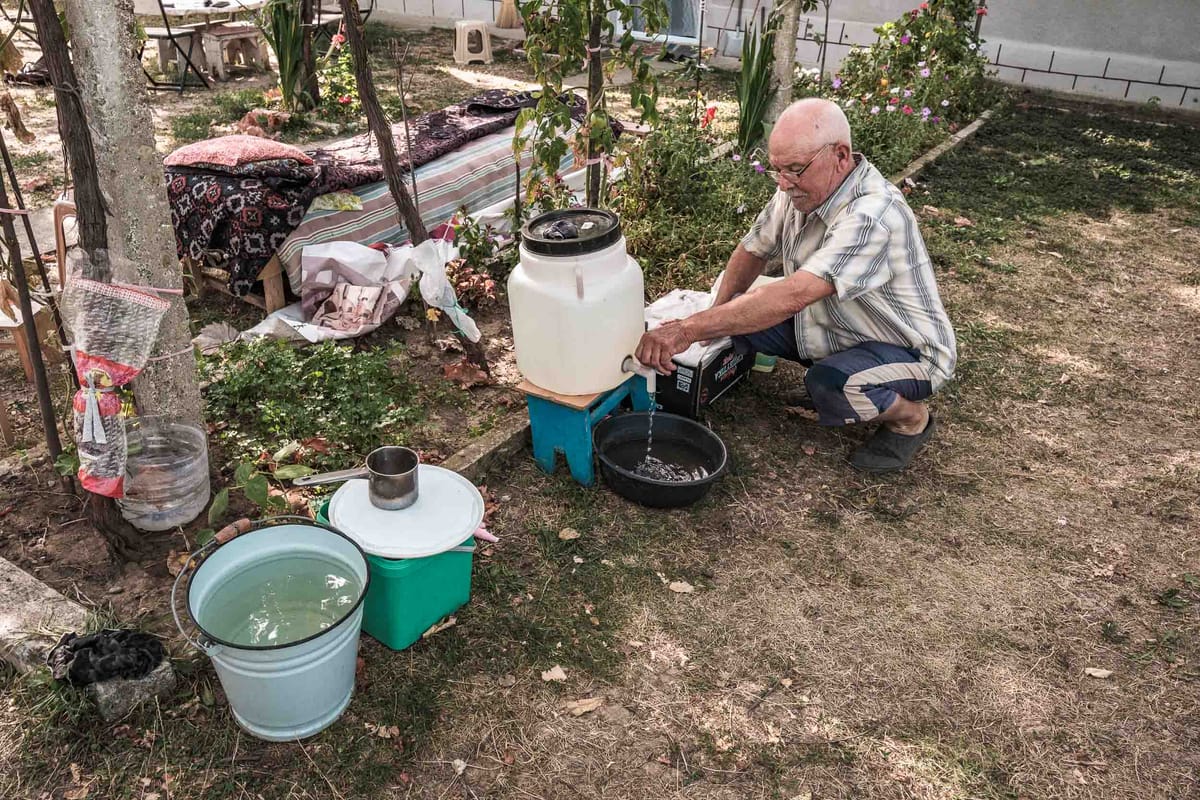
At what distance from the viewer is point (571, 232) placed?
3256 mm

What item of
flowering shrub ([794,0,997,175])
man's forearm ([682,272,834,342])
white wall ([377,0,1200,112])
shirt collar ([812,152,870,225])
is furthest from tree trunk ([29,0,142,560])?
white wall ([377,0,1200,112])

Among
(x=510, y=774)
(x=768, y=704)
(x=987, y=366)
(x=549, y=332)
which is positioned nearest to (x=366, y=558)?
(x=510, y=774)

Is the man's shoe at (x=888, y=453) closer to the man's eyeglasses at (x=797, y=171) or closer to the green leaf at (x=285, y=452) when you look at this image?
the man's eyeglasses at (x=797, y=171)

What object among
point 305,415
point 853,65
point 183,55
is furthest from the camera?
point 183,55

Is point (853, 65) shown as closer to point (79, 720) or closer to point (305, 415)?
point (305, 415)

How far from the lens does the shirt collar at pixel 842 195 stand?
3.48 m

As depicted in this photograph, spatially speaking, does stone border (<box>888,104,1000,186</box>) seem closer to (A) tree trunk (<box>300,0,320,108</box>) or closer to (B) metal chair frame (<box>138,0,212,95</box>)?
A: (A) tree trunk (<box>300,0,320,108</box>)

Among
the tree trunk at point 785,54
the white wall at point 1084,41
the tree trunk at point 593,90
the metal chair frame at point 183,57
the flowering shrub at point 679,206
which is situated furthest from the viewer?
the metal chair frame at point 183,57

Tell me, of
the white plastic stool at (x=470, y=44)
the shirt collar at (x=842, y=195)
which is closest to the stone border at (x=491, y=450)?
the shirt collar at (x=842, y=195)

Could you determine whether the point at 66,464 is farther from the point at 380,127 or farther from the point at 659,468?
the point at 659,468

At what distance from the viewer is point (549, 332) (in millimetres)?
3256

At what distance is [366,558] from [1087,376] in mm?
3813

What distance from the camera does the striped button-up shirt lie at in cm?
334

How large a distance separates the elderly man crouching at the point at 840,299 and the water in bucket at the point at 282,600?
1466 mm
